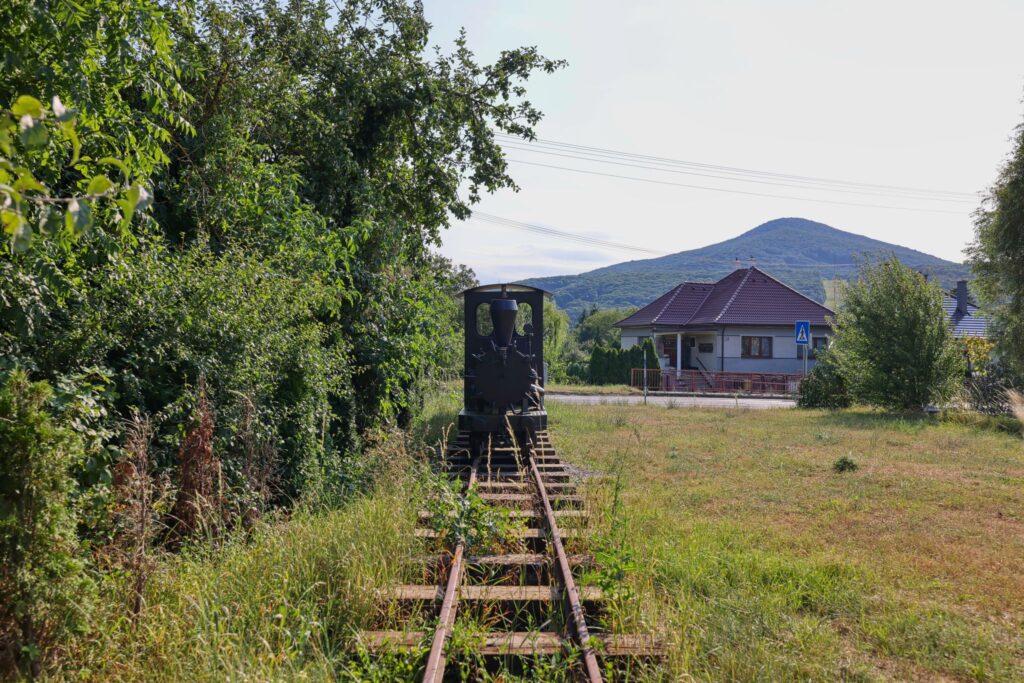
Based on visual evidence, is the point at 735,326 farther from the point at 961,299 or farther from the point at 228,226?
the point at 228,226

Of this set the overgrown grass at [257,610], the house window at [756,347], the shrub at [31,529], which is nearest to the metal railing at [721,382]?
the house window at [756,347]

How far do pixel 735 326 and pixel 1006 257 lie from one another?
26.3m

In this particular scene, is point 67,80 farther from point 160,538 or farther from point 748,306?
point 748,306

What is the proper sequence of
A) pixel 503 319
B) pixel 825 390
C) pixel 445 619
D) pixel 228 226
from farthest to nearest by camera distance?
pixel 825 390
pixel 503 319
pixel 228 226
pixel 445 619

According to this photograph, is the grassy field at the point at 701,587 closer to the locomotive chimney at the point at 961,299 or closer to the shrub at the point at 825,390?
the shrub at the point at 825,390

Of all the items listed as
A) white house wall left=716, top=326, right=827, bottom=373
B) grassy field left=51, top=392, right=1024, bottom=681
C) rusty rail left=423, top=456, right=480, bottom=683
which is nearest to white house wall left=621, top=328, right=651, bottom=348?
white house wall left=716, top=326, right=827, bottom=373

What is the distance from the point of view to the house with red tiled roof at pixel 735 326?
46.0 meters

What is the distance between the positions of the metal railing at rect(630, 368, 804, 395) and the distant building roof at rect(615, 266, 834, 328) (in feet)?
22.0

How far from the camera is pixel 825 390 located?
26.8 m

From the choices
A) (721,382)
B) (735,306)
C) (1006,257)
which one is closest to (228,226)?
(1006,257)

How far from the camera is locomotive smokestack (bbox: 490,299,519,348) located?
11.2 meters

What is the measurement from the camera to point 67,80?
484cm

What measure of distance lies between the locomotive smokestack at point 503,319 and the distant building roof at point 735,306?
121 ft

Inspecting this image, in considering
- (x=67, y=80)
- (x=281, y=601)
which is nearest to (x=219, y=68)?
(x=67, y=80)
